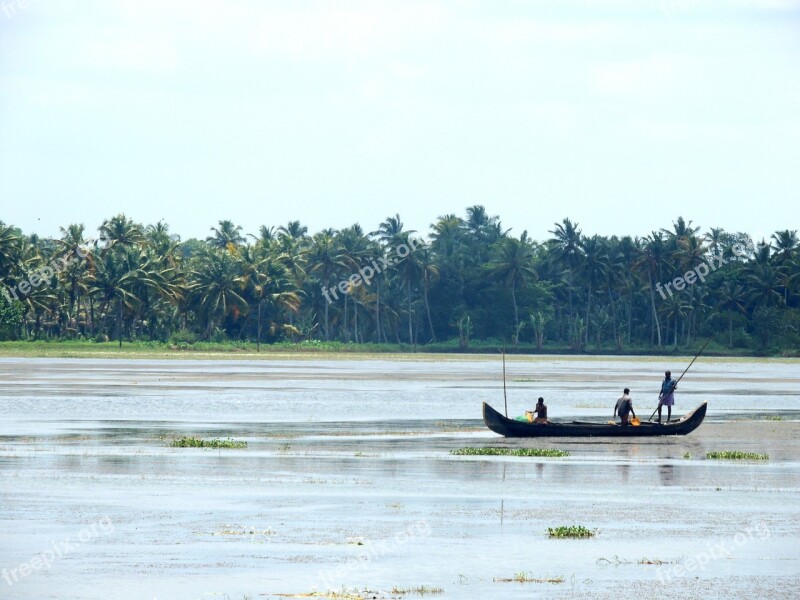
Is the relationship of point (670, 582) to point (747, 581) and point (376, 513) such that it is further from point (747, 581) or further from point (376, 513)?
point (376, 513)

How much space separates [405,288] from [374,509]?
150294 millimetres

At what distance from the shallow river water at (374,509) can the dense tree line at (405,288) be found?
90269 mm

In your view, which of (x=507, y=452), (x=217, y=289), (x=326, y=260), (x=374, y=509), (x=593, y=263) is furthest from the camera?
(x=593, y=263)

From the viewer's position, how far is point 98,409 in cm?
4916

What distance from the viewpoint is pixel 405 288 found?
174m

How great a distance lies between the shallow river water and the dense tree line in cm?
9027

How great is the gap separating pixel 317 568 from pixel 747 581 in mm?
5588

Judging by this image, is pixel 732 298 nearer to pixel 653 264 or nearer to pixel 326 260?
pixel 653 264

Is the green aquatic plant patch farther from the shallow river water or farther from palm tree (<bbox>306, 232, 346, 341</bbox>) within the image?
palm tree (<bbox>306, 232, 346, 341</bbox>)

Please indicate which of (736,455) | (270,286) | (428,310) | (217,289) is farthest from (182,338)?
(736,455)

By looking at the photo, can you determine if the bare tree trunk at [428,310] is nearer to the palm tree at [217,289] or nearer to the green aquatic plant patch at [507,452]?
the palm tree at [217,289]

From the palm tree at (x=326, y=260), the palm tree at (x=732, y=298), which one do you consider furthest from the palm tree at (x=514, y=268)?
the palm tree at (x=732, y=298)

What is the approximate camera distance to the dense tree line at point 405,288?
138m

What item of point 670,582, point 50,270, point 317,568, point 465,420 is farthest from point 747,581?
point 50,270
